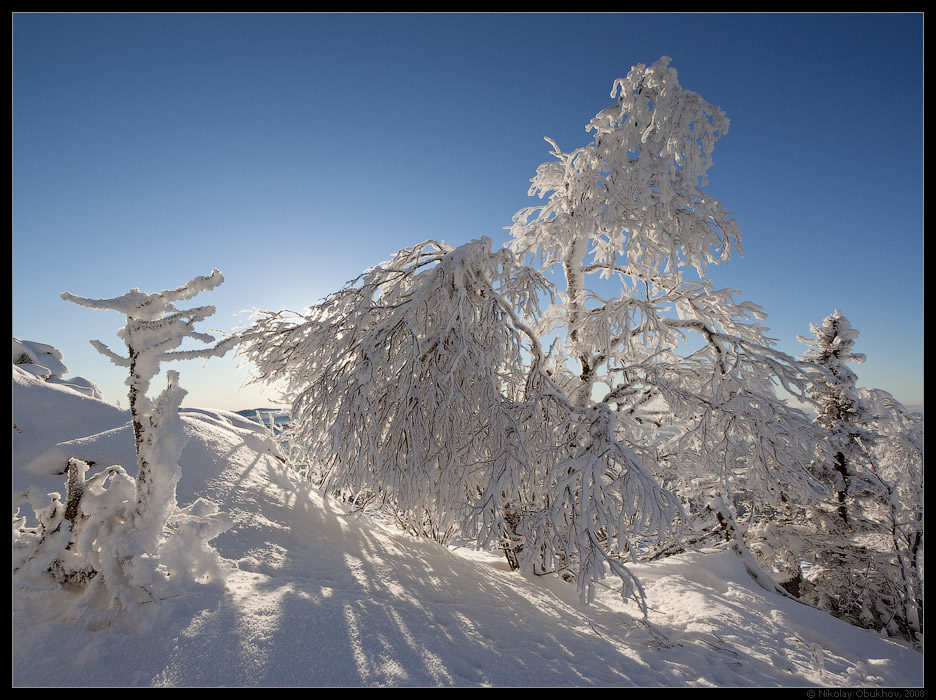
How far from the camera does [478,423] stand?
4461 millimetres

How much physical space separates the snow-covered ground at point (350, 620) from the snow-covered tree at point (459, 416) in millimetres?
634

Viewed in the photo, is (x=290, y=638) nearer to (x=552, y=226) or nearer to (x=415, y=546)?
(x=415, y=546)

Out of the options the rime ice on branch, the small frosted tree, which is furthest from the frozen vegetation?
the small frosted tree

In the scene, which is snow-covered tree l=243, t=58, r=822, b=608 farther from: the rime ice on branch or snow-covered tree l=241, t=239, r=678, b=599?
the rime ice on branch

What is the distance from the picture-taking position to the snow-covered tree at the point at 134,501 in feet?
7.98

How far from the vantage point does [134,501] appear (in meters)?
2.65

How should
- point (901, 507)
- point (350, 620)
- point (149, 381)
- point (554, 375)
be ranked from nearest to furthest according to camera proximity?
point (149, 381) → point (350, 620) → point (554, 375) → point (901, 507)

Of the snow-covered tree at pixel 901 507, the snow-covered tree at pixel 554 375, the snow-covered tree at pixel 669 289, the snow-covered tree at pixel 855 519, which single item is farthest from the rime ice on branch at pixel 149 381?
the snow-covered tree at pixel 901 507

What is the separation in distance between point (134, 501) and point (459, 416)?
9.20 feet

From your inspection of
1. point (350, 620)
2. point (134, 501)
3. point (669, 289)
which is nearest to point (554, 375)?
point (669, 289)

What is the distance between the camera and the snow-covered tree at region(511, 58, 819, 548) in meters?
4.79

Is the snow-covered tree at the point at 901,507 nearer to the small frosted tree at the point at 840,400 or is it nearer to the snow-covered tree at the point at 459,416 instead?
the small frosted tree at the point at 840,400

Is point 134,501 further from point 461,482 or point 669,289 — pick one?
point 669,289
